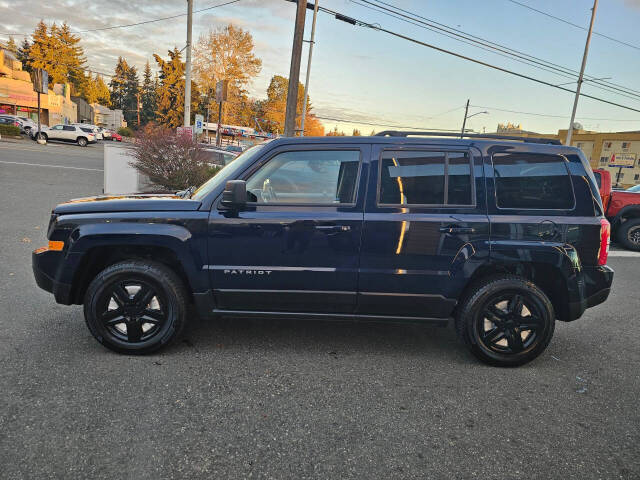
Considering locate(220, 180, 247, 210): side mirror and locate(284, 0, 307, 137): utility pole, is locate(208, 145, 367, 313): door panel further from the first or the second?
locate(284, 0, 307, 137): utility pole

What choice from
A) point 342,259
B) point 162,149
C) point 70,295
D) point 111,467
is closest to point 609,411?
point 342,259

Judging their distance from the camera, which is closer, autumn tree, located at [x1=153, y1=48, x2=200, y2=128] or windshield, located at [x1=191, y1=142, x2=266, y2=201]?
windshield, located at [x1=191, y1=142, x2=266, y2=201]

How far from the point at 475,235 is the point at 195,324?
2744 millimetres

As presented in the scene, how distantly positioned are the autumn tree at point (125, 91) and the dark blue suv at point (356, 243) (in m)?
122

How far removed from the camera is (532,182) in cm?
348

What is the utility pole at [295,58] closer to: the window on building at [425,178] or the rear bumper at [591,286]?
the window on building at [425,178]

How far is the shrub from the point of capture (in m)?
10.1

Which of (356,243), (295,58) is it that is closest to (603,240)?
(356,243)

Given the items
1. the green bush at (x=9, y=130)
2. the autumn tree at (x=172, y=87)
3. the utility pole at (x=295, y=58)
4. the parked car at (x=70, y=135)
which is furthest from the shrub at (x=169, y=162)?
the autumn tree at (x=172, y=87)

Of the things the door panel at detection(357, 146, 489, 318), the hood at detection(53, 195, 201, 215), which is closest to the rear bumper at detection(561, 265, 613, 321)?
the door panel at detection(357, 146, 489, 318)

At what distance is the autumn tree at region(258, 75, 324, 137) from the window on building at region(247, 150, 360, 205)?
20164mm

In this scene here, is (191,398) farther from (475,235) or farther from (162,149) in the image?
(162,149)

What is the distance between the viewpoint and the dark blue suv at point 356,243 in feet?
10.9

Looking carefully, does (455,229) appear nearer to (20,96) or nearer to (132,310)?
(132,310)
